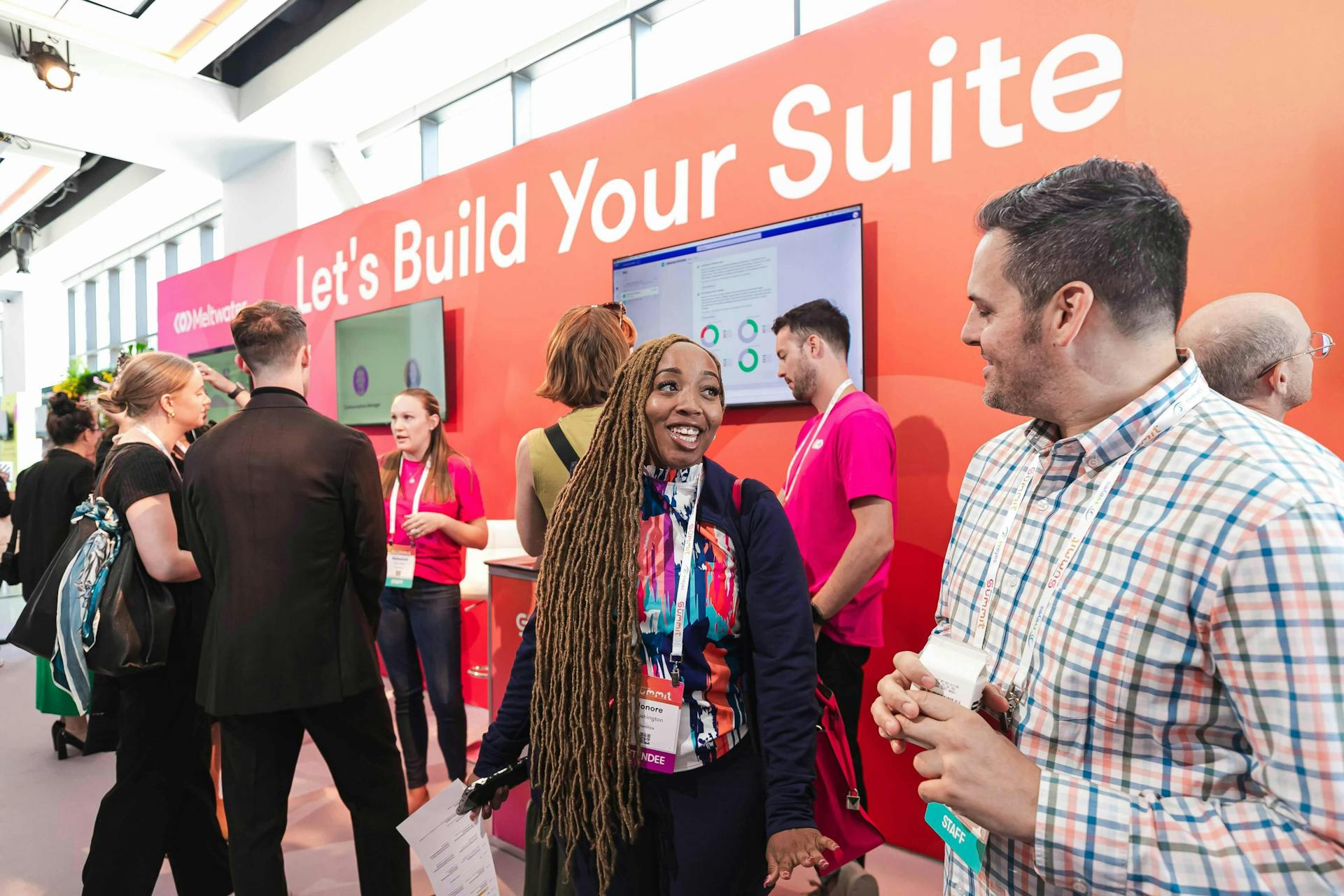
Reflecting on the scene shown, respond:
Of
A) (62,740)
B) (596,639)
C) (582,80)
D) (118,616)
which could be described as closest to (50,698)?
(62,740)

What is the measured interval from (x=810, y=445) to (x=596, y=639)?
1.21m

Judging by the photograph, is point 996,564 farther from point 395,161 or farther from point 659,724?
point 395,161

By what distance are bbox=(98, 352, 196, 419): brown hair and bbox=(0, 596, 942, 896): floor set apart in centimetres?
165

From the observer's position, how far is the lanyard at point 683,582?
1403mm

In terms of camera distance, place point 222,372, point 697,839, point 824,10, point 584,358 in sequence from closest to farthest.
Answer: point 697,839, point 584,358, point 824,10, point 222,372

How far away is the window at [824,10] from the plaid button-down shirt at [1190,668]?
3596 millimetres

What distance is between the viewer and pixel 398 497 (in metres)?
3.36

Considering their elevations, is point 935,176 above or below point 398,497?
above

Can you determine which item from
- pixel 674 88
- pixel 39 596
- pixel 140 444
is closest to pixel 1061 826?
pixel 140 444

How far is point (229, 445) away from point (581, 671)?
1.20 metres

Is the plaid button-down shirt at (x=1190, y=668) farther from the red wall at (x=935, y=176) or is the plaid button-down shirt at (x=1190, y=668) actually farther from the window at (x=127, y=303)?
the window at (x=127, y=303)

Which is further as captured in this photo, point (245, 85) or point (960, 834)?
point (245, 85)

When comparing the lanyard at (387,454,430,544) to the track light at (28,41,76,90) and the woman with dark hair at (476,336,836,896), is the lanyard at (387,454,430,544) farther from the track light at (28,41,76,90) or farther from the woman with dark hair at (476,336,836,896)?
→ the track light at (28,41,76,90)

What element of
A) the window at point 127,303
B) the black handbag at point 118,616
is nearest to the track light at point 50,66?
the black handbag at point 118,616
